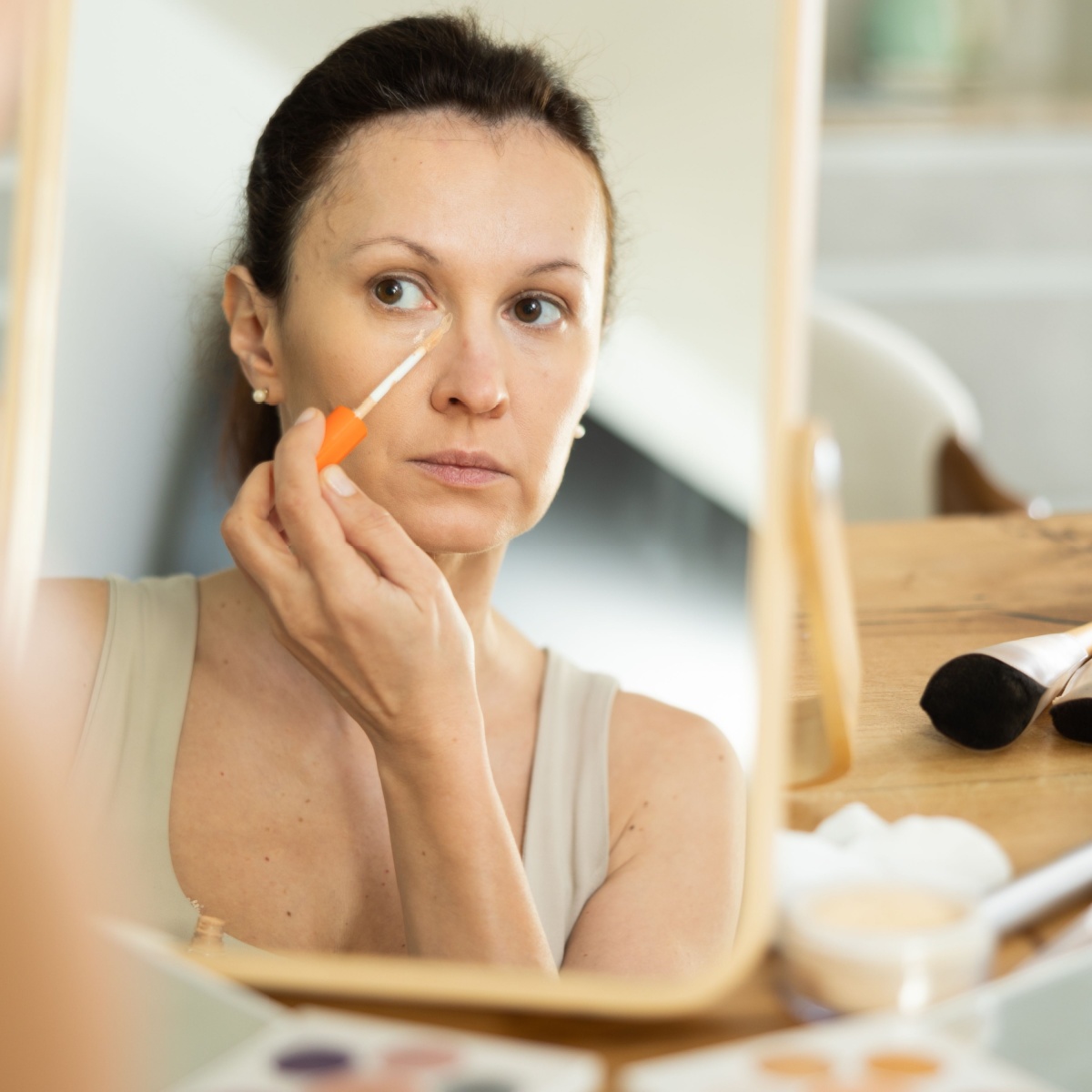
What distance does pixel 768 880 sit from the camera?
0.37 m

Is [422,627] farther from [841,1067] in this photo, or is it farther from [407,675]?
[841,1067]

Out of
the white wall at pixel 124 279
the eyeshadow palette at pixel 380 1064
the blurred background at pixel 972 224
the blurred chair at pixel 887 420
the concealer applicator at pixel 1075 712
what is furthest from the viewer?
the blurred background at pixel 972 224

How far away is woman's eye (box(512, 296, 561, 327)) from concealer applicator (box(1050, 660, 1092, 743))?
28 centimetres

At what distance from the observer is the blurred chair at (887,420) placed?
1.24m

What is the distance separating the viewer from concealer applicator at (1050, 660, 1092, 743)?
54cm

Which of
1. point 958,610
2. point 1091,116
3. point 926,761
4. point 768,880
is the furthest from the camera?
point 1091,116

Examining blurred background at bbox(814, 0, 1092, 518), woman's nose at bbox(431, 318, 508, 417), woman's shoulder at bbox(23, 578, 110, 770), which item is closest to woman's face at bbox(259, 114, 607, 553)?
woman's nose at bbox(431, 318, 508, 417)

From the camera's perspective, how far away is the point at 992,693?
1.73ft

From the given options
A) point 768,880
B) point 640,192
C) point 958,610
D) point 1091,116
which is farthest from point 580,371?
point 1091,116

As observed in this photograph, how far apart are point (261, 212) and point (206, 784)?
0.18 m

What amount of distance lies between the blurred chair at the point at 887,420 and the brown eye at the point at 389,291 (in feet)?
2.92

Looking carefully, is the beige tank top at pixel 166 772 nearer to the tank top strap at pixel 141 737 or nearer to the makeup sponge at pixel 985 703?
the tank top strap at pixel 141 737

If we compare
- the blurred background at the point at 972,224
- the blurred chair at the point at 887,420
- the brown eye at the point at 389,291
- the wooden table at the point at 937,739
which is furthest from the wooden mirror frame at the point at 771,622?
the blurred background at the point at 972,224

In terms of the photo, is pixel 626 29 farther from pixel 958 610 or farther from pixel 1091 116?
pixel 1091 116
